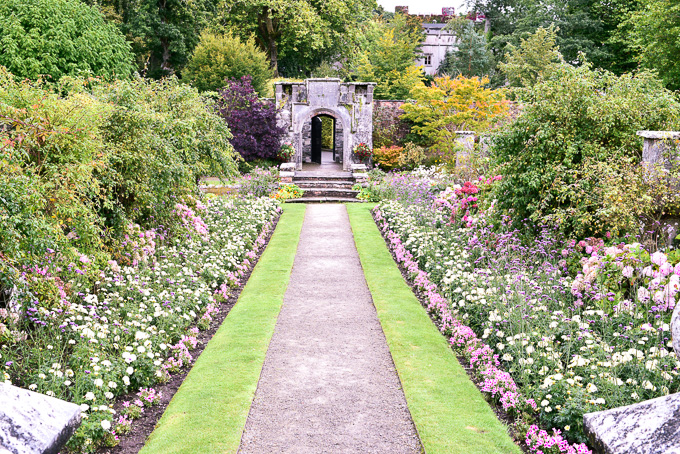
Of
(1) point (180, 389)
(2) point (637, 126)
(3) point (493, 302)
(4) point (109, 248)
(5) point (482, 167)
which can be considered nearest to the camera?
(1) point (180, 389)

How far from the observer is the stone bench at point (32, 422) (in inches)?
105

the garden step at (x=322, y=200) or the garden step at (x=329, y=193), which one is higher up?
the garden step at (x=329, y=193)

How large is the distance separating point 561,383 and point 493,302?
2111 millimetres

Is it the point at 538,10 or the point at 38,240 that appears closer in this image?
the point at 38,240

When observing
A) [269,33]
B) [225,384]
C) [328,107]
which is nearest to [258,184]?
[328,107]

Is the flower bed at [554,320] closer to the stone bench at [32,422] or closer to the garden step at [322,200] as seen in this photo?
the stone bench at [32,422]

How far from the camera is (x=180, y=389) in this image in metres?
5.94

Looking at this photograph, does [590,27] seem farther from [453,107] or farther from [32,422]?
[32,422]

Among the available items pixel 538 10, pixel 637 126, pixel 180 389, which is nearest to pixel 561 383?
pixel 180 389

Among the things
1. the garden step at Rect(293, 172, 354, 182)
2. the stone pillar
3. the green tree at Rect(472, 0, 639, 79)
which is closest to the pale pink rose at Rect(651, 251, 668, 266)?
the stone pillar

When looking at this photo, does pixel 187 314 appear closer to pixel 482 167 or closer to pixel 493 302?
pixel 493 302

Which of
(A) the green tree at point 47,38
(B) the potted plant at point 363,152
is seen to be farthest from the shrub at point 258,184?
(A) the green tree at point 47,38

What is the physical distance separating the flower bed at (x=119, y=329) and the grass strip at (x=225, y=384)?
29 centimetres

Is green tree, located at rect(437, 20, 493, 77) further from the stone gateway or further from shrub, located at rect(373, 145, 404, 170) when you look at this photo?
the stone gateway
